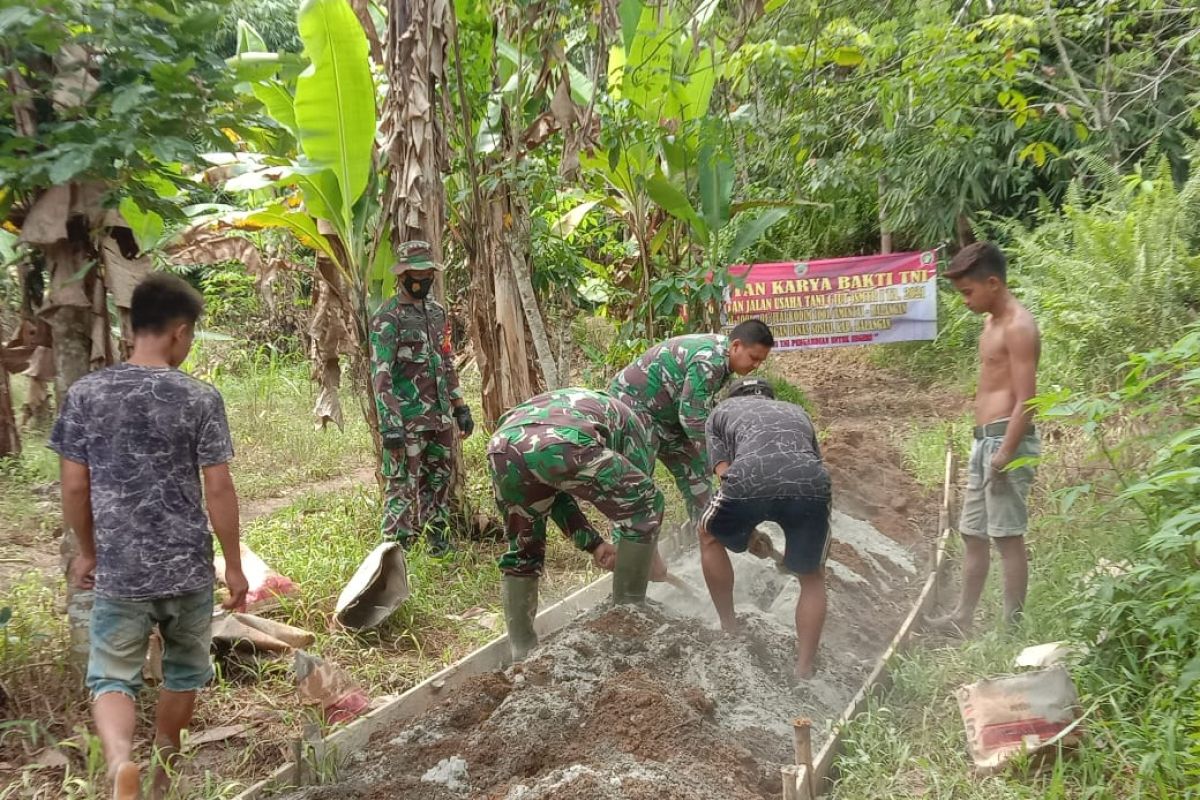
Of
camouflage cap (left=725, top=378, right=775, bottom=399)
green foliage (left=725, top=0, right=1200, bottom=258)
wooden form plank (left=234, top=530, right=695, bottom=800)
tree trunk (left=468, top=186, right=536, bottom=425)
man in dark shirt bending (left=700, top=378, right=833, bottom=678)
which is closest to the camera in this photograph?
wooden form plank (left=234, top=530, right=695, bottom=800)

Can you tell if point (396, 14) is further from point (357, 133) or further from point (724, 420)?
point (724, 420)

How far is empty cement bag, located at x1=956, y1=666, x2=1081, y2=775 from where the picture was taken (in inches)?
103

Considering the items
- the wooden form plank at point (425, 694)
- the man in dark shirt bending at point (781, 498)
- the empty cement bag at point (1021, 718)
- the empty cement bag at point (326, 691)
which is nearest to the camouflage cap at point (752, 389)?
the man in dark shirt bending at point (781, 498)

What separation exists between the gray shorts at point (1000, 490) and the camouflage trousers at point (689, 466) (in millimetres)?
1515

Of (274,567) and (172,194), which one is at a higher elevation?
(172,194)

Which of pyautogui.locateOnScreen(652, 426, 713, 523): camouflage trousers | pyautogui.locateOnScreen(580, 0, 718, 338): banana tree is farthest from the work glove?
pyautogui.locateOnScreen(580, 0, 718, 338): banana tree

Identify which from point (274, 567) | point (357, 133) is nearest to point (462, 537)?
point (274, 567)

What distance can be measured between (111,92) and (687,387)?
2.71 m

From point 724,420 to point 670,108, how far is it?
3.49 m

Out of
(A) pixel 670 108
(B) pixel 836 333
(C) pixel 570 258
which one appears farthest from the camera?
(B) pixel 836 333

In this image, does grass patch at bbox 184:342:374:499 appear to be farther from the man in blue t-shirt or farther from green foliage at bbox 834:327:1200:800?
green foliage at bbox 834:327:1200:800

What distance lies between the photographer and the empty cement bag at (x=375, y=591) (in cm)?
398

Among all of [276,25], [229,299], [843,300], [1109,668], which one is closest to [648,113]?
[843,300]

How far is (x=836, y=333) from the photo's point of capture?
26.6 ft
